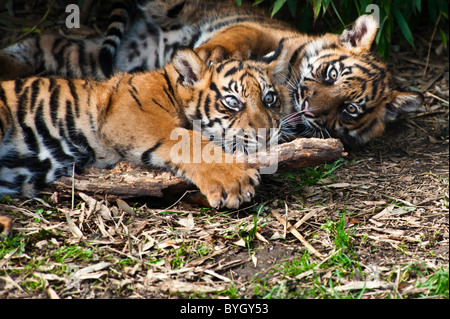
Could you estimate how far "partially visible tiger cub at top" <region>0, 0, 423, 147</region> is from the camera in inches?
154

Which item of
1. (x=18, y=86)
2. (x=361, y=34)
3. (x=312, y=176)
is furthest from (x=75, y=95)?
(x=361, y=34)

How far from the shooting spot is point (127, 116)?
130 inches

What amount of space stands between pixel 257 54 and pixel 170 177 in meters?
1.61

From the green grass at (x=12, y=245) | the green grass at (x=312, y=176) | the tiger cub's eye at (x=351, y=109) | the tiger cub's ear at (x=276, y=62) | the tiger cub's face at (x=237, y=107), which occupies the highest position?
the tiger cub's ear at (x=276, y=62)

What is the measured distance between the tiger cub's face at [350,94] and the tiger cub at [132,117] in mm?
459

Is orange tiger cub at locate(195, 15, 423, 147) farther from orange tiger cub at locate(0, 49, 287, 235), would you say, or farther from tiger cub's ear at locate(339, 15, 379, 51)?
orange tiger cub at locate(0, 49, 287, 235)

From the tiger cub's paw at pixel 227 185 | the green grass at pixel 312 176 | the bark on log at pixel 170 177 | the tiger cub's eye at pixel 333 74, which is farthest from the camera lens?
the tiger cub's eye at pixel 333 74

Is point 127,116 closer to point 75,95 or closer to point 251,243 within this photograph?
point 75,95

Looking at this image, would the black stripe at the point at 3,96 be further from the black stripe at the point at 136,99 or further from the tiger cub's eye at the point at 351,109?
the tiger cub's eye at the point at 351,109

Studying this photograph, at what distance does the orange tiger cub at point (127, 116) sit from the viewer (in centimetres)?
326

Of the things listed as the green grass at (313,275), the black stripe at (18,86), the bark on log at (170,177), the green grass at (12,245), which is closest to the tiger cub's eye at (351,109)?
the bark on log at (170,177)

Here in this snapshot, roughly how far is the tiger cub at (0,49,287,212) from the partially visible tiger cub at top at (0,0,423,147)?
0.34 m

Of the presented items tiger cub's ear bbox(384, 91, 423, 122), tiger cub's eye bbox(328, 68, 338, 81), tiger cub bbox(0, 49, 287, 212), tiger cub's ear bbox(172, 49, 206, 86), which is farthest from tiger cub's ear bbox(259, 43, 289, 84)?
tiger cub's ear bbox(384, 91, 423, 122)
